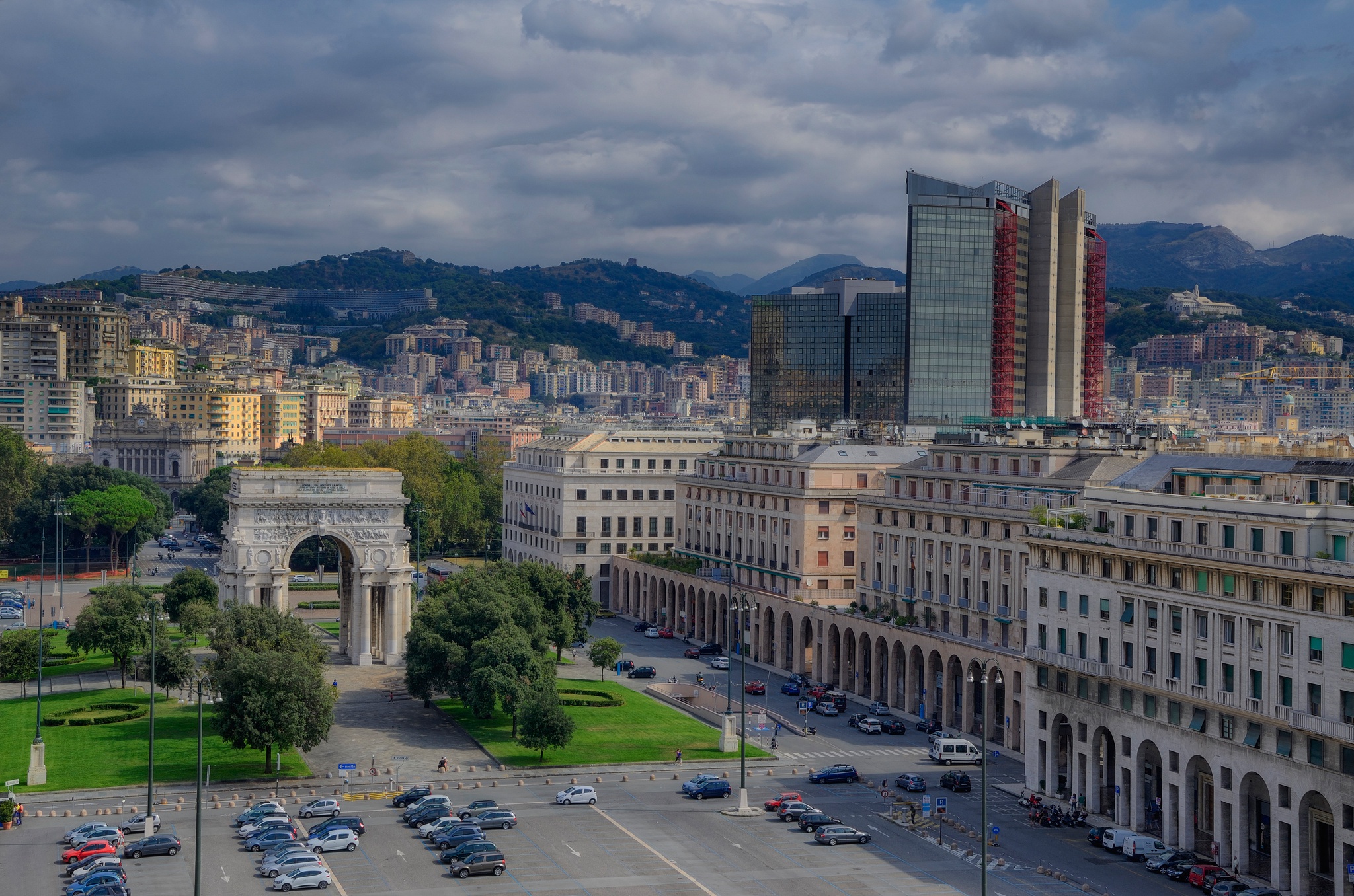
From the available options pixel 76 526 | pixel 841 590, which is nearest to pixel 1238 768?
pixel 841 590

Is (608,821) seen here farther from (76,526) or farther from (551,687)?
(76,526)

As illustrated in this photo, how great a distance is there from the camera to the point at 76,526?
188000mm

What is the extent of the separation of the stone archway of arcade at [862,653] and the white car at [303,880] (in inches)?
1298

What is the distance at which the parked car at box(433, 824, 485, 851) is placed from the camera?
66.2m

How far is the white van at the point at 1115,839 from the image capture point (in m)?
67.9

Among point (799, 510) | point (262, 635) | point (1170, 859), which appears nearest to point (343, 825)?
point (262, 635)

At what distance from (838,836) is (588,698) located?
36.9 meters

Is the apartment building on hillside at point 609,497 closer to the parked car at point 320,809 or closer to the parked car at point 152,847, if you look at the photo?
the parked car at point 320,809

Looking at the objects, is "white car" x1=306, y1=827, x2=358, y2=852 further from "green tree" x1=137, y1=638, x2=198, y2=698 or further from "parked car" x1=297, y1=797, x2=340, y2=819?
"green tree" x1=137, y1=638, x2=198, y2=698

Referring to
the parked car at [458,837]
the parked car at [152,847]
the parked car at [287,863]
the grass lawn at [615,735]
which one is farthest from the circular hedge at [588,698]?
the parked car at [287,863]

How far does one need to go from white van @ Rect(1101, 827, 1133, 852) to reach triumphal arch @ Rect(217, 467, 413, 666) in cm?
6303

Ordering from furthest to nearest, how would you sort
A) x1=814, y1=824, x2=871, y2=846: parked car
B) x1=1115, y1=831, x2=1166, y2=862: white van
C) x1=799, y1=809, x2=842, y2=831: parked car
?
x1=799, y1=809, x2=842, y2=831: parked car → x1=814, y1=824, x2=871, y2=846: parked car → x1=1115, y1=831, x2=1166, y2=862: white van

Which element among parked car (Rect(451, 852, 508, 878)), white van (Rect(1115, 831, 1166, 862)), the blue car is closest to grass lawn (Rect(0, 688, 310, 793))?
parked car (Rect(451, 852, 508, 878))

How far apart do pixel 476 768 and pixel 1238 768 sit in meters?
40.9
